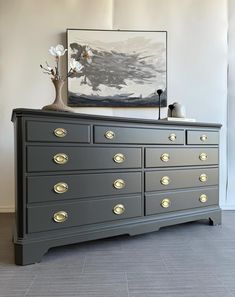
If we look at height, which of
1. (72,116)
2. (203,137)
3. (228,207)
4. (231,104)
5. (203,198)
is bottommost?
(228,207)

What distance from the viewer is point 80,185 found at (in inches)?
72.4

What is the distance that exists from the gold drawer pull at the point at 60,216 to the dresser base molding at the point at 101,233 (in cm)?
9

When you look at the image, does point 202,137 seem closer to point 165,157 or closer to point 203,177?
point 203,177

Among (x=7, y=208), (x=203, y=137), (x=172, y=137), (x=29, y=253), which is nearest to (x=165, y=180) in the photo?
(x=172, y=137)

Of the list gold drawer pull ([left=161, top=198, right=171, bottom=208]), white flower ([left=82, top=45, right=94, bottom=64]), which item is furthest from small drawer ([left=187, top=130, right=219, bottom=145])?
white flower ([left=82, top=45, right=94, bottom=64])

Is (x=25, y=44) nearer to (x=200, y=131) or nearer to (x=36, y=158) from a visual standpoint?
(x=36, y=158)

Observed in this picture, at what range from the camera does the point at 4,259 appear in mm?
1717

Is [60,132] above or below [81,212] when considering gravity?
above

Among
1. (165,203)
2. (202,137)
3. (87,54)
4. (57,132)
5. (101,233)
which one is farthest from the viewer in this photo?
(202,137)

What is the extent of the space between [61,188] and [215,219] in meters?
1.54

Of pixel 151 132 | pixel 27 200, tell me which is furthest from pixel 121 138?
pixel 27 200

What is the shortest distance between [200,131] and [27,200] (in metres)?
1.60

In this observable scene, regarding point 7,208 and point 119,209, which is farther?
point 7,208

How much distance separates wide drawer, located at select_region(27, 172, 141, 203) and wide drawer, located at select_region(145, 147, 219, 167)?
186 millimetres
